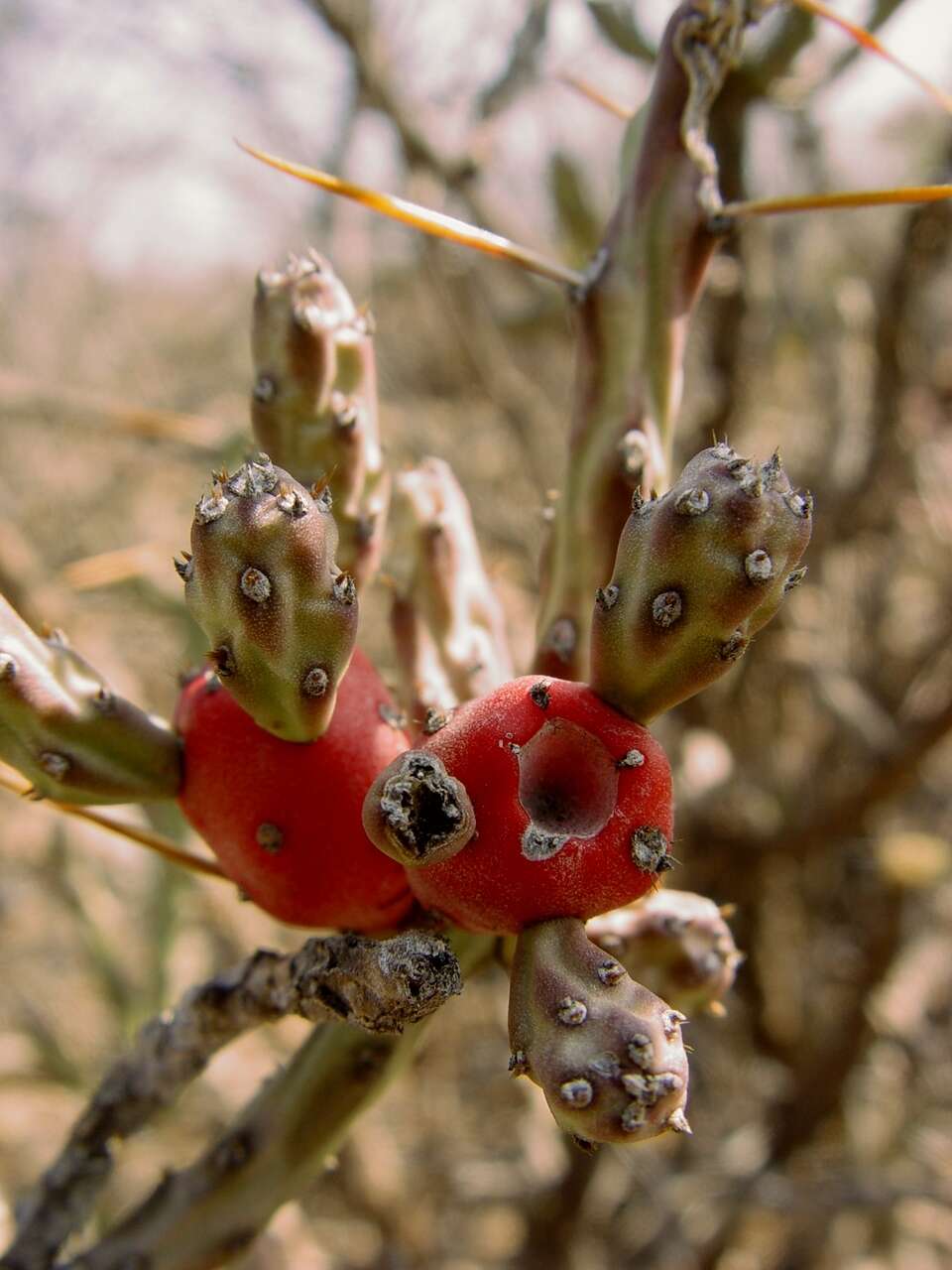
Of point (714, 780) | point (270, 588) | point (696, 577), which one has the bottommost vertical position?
point (714, 780)

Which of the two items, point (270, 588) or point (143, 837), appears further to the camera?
point (143, 837)

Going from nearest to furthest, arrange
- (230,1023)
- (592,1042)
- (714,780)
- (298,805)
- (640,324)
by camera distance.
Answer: (592,1042), (298,805), (230,1023), (640,324), (714,780)

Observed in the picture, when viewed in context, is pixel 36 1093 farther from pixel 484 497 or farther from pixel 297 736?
pixel 297 736

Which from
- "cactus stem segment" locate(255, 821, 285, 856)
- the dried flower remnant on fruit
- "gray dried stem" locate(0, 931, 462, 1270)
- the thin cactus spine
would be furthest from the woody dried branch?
the dried flower remnant on fruit

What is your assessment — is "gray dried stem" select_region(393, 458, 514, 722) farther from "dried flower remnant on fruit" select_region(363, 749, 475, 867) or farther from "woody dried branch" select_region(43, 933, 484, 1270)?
"dried flower remnant on fruit" select_region(363, 749, 475, 867)

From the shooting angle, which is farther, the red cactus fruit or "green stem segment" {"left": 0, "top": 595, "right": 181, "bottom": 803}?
"green stem segment" {"left": 0, "top": 595, "right": 181, "bottom": 803}

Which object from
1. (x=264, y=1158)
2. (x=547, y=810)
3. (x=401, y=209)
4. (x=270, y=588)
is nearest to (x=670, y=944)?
(x=547, y=810)

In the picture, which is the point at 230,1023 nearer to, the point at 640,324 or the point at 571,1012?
the point at 571,1012
